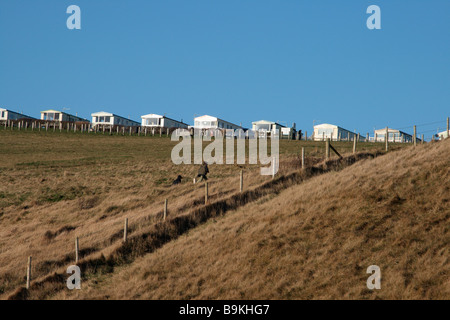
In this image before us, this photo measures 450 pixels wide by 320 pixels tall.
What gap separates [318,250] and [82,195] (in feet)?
75.6

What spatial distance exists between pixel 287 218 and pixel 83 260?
32.3 feet

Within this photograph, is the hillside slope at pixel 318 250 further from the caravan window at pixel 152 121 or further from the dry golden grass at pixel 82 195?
the caravan window at pixel 152 121

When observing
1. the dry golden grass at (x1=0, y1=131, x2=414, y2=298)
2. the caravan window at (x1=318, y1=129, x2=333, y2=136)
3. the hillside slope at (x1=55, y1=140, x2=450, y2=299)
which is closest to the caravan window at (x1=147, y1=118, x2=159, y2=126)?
the caravan window at (x1=318, y1=129, x2=333, y2=136)

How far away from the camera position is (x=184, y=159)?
53.0 metres

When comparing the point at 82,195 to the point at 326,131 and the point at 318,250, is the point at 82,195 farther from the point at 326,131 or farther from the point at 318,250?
the point at 326,131

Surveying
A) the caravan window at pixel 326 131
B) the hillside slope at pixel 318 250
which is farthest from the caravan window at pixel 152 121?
the hillside slope at pixel 318 250

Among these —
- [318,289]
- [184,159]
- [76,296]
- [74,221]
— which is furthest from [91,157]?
[318,289]

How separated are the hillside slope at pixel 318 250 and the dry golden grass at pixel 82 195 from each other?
3190 millimetres

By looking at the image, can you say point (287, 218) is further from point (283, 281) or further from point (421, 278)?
point (421, 278)

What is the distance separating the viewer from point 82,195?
39.4 metres

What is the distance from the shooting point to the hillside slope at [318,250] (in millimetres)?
19031
